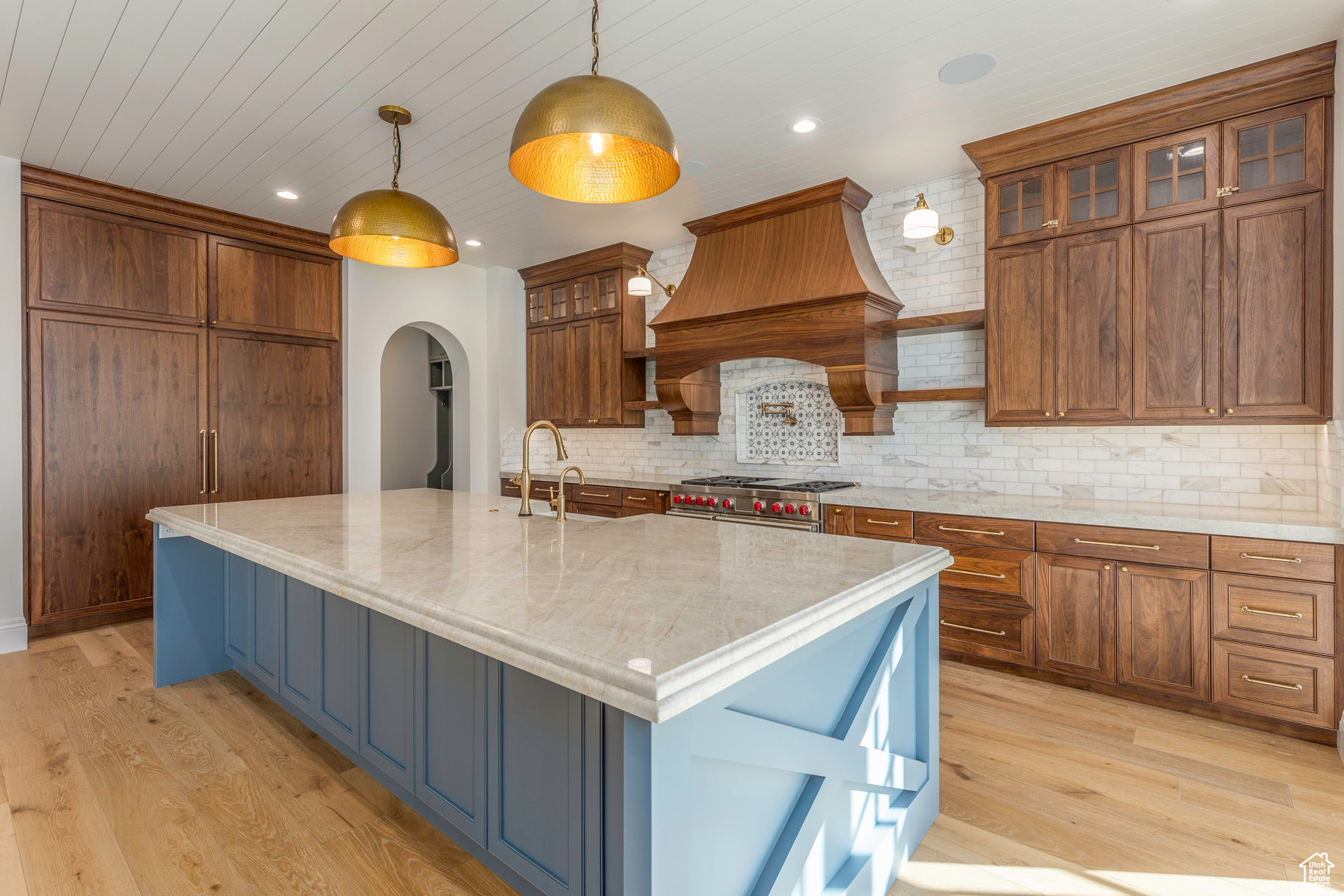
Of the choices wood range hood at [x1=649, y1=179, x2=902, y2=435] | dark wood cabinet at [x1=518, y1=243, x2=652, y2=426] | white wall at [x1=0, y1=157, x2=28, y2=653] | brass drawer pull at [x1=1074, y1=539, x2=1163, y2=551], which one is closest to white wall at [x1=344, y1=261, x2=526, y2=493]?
dark wood cabinet at [x1=518, y1=243, x2=652, y2=426]

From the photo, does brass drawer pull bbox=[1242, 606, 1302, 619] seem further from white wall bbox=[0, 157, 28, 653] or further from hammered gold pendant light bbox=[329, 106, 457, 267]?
white wall bbox=[0, 157, 28, 653]

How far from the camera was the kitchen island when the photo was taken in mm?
1070

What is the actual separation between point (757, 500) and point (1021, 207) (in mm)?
2149

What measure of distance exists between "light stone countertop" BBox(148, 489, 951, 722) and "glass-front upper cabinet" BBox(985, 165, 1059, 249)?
7.60ft

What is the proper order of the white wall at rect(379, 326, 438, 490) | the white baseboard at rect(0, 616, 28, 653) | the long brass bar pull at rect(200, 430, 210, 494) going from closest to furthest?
the white baseboard at rect(0, 616, 28, 653) < the long brass bar pull at rect(200, 430, 210, 494) < the white wall at rect(379, 326, 438, 490)

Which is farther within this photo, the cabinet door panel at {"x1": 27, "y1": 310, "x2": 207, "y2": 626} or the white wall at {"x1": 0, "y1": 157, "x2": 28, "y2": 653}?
the cabinet door panel at {"x1": 27, "y1": 310, "x2": 207, "y2": 626}

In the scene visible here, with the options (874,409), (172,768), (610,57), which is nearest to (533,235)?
(610,57)

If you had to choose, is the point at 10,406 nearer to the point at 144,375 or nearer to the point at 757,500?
the point at 144,375

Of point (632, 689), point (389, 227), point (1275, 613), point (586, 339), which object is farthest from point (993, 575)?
point (586, 339)

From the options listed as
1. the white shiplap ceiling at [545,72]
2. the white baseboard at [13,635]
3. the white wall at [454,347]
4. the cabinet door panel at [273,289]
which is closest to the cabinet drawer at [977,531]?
the white shiplap ceiling at [545,72]

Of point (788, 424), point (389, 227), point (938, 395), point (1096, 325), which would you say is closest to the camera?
point (389, 227)

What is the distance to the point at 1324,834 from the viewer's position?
1.98m

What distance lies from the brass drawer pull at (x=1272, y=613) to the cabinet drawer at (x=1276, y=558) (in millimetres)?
143

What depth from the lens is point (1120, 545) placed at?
2900 mm
